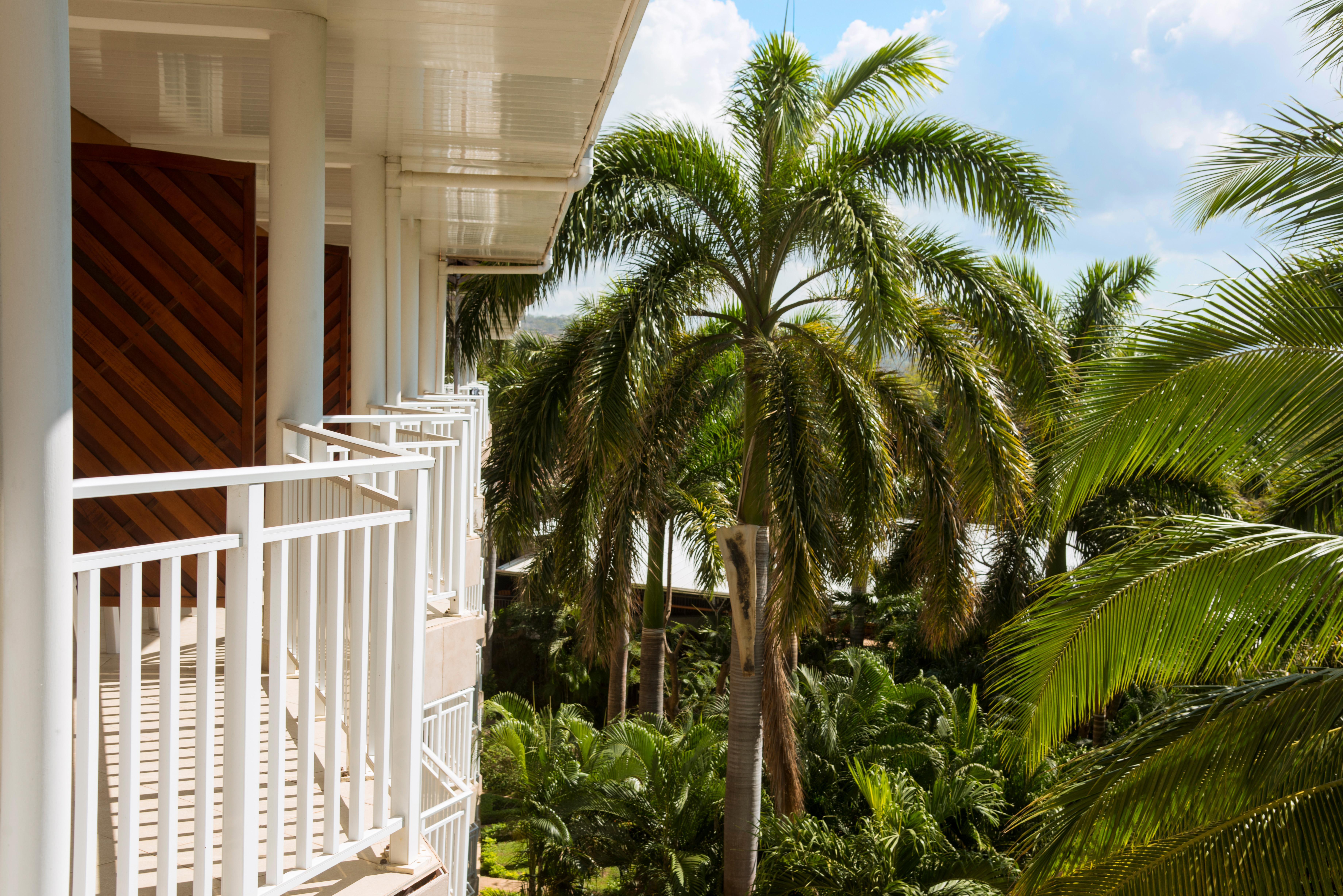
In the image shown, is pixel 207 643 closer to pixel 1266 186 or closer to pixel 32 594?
pixel 32 594

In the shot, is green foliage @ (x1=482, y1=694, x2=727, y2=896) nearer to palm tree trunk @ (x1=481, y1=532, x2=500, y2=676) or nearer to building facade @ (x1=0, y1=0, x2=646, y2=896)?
building facade @ (x1=0, y1=0, x2=646, y2=896)

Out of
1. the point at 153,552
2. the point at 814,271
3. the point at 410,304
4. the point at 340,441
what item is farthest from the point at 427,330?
the point at 153,552

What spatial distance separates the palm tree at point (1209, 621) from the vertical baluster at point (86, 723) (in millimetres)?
4678

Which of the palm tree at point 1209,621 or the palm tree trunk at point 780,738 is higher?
the palm tree at point 1209,621

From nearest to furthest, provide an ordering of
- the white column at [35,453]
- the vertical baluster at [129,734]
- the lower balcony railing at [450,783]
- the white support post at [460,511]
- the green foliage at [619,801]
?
the white column at [35,453] → the vertical baluster at [129,734] → the white support post at [460,511] → the lower balcony railing at [450,783] → the green foliage at [619,801]

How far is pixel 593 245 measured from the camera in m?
11.3

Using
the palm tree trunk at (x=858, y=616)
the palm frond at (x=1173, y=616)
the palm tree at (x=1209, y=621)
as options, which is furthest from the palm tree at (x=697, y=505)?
the palm tree at (x=1209, y=621)

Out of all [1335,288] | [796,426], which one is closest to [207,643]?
[1335,288]

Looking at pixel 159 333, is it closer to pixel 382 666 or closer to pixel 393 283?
pixel 393 283

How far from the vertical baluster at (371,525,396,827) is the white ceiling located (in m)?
2.63

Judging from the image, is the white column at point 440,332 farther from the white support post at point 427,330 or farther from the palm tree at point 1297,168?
the palm tree at point 1297,168

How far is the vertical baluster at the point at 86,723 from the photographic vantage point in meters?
2.02

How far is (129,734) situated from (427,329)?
9935mm

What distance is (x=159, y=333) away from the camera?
5277 millimetres
